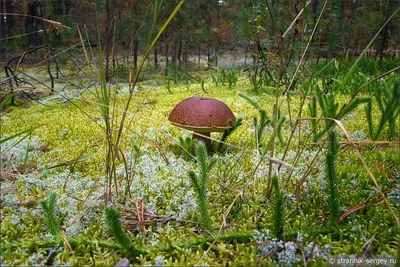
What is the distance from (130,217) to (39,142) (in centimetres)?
133

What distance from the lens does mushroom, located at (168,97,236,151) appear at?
1687 millimetres

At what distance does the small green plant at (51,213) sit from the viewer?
867 mm

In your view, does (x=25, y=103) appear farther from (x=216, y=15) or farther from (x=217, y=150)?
(x=216, y=15)

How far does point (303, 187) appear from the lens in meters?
1.19

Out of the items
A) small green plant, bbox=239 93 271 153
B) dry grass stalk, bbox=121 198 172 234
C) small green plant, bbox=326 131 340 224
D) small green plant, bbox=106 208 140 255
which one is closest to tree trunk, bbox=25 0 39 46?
small green plant, bbox=239 93 271 153

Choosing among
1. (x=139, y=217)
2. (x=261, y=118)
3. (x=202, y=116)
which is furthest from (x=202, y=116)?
(x=139, y=217)

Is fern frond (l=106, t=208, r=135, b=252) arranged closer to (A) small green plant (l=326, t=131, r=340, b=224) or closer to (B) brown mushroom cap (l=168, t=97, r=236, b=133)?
(A) small green plant (l=326, t=131, r=340, b=224)

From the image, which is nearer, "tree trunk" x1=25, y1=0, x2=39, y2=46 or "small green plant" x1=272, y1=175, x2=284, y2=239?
"small green plant" x1=272, y1=175, x2=284, y2=239

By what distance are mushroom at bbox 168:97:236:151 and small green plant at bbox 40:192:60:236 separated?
88cm

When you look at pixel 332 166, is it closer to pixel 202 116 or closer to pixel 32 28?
pixel 202 116

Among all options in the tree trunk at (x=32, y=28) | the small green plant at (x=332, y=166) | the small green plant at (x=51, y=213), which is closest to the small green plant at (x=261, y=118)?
the small green plant at (x=332, y=166)

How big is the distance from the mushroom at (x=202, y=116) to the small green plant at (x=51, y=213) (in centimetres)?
88

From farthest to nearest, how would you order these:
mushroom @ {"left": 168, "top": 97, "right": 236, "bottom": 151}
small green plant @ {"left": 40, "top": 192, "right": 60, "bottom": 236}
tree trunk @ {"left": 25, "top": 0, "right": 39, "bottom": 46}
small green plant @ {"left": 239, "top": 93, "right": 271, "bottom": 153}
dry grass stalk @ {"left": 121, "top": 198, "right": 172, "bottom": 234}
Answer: tree trunk @ {"left": 25, "top": 0, "right": 39, "bottom": 46}, mushroom @ {"left": 168, "top": 97, "right": 236, "bottom": 151}, small green plant @ {"left": 239, "top": 93, "right": 271, "bottom": 153}, dry grass stalk @ {"left": 121, "top": 198, "right": 172, "bottom": 234}, small green plant @ {"left": 40, "top": 192, "right": 60, "bottom": 236}

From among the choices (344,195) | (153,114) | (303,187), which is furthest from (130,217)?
(153,114)
